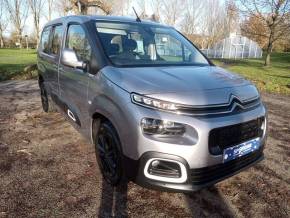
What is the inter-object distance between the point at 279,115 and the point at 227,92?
4719 millimetres

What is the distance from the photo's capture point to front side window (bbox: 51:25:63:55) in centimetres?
499

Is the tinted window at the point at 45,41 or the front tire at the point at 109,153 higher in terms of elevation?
the tinted window at the point at 45,41

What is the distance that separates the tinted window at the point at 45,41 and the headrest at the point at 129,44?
2216 mm

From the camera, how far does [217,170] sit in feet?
9.97

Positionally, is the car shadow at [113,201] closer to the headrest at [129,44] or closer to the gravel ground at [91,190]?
the gravel ground at [91,190]

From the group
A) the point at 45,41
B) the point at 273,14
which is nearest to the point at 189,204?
the point at 45,41

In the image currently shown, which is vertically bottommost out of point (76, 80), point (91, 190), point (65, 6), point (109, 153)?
point (91, 190)

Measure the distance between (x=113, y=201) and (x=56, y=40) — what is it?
3000mm

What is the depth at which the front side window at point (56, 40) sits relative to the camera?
499cm

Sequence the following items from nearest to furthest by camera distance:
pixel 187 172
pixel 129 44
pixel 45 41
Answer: pixel 187 172
pixel 129 44
pixel 45 41

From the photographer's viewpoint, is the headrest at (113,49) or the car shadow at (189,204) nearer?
the car shadow at (189,204)

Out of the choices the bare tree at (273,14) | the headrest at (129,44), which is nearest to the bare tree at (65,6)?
the bare tree at (273,14)

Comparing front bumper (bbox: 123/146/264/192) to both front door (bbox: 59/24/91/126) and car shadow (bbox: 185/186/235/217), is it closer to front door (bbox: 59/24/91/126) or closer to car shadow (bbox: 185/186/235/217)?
car shadow (bbox: 185/186/235/217)

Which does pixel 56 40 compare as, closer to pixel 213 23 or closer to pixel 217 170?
pixel 217 170
